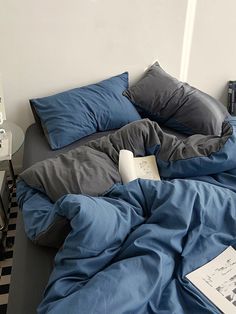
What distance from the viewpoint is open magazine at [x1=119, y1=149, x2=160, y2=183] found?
4.05ft

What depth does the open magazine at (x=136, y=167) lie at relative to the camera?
48.6 inches

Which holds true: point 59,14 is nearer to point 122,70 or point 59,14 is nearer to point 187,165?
point 122,70

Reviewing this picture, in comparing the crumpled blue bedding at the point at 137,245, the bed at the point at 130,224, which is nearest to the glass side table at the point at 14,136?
the bed at the point at 130,224

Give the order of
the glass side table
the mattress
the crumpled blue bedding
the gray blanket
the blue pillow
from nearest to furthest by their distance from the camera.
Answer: the crumpled blue bedding < the mattress < the gray blanket < the glass side table < the blue pillow

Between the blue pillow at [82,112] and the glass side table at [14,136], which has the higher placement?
the blue pillow at [82,112]

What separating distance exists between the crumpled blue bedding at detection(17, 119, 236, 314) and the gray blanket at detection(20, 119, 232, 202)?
9 cm

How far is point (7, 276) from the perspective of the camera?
1.44 m

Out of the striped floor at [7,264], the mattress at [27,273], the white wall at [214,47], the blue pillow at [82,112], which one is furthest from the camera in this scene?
the white wall at [214,47]

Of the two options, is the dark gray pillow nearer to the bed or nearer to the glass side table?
the bed

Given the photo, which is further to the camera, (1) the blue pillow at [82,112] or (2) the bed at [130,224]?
(1) the blue pillow at [82,112]

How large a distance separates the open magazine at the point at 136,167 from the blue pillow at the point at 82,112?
494 mm

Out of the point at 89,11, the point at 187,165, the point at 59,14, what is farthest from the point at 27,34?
the point at 187,165

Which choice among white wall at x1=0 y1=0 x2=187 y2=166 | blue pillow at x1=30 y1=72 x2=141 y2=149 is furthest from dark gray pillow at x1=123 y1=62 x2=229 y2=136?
white wall at x1=0 y1=0 x2=187 y2=166

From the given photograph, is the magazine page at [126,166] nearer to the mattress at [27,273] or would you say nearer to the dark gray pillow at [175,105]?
the mattress at [27,273]
